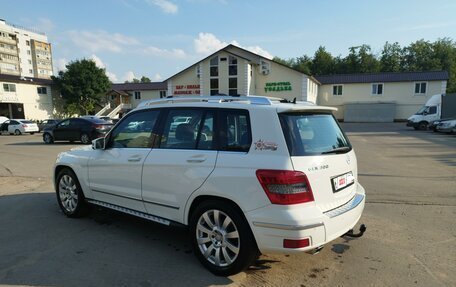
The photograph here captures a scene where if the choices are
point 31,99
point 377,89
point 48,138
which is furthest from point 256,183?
point 31,99

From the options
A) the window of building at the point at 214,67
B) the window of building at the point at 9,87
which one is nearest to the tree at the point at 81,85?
the window of building at the point at 9,87

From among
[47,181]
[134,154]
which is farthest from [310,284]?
[47,181]

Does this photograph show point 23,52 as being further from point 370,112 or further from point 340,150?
point 340,150

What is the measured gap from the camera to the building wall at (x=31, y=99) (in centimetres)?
4194

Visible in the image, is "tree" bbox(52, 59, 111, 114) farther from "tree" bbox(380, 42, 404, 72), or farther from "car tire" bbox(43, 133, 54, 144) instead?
"tree" bbox(380, 42, 404, 72)

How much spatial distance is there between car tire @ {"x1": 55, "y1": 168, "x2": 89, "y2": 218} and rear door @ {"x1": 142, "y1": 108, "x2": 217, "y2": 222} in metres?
1.73

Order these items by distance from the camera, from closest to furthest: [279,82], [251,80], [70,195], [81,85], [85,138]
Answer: [70,195] → [85,138] → [251,80] → [279,82] → [81,85]

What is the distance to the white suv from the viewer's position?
2.89 meters

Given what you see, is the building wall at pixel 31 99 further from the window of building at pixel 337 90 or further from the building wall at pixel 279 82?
the window of building at pixel 337 90

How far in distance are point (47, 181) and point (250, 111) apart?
6.82 m

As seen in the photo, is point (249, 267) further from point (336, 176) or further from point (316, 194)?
point (336, 176)

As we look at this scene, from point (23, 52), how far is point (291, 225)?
103m

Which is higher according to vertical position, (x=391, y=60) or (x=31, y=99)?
(x=391, y=60)

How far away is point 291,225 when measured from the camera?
2.81m
